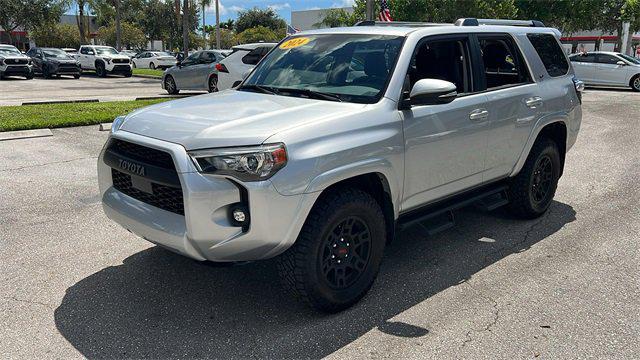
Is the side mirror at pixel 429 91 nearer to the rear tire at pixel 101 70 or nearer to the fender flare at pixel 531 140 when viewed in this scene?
the fender flare at pixel 531 140

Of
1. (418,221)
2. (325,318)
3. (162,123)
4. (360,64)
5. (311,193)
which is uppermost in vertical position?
(360,64)

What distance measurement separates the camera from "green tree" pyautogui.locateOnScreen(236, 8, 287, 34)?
87000mm

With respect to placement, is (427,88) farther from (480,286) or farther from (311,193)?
(480,286)

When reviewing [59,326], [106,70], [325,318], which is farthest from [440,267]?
[106,70]

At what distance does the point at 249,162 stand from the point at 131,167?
0.89m

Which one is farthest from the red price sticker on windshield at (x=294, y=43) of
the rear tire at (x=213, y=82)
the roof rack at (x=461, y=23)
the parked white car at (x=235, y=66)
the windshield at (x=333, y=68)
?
the rear tire at (x=213, y=82)

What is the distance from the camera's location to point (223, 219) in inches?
122

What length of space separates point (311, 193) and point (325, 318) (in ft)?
2.96

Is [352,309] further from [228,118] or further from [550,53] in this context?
[550,53]

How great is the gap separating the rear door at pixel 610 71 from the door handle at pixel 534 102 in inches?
755

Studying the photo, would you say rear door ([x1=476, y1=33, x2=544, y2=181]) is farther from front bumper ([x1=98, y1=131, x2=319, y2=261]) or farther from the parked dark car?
the parked dark car

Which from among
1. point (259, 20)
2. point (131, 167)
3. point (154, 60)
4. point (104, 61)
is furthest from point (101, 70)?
point (259, 20)

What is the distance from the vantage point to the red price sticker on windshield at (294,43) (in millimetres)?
4730

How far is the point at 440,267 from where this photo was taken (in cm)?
441
